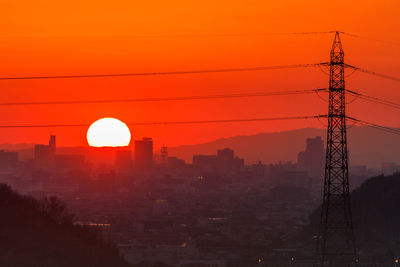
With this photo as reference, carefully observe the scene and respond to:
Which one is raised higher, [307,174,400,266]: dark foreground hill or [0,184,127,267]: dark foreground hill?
[307,174,400,266]: dark foreground hill

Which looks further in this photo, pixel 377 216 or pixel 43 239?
pixel 377 216

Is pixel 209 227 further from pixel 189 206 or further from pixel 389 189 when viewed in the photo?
pixel 189 206

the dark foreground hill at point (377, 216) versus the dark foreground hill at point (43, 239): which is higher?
the dark foreground hill at point (377, 216)

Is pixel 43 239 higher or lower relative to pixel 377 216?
lower

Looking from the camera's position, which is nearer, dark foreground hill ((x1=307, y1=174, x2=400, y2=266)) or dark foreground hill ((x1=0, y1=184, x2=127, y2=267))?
dark foreground hill ((x1=0, y1=184, x2=127, y2=267))
